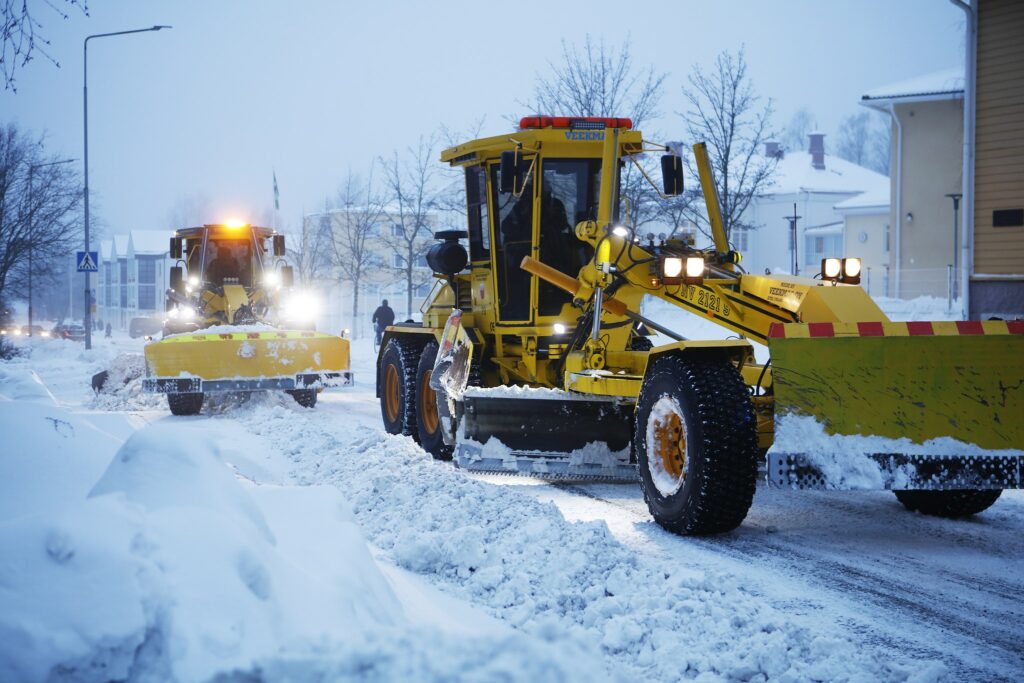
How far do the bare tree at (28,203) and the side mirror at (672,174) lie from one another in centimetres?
2578

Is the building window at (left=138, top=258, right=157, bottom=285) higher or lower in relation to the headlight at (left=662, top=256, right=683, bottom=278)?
higher

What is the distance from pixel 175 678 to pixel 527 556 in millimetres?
2855

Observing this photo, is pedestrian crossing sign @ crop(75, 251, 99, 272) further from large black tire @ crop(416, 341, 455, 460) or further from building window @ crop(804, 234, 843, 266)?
Answer: building window @ crop(804, 234, 843, 266)

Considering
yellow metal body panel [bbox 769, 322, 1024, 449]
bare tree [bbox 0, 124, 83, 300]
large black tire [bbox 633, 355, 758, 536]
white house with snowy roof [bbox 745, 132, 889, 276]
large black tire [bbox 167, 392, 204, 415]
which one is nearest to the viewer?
yellow metal body panel [bbox 769, 322, 1024, 449]

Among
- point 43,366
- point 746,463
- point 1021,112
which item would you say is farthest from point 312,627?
point 43,366

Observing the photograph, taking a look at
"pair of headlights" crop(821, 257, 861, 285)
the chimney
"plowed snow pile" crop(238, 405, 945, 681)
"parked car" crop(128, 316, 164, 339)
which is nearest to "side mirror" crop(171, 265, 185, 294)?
"plowed snow pile" crop(238, 405, 945, 681)

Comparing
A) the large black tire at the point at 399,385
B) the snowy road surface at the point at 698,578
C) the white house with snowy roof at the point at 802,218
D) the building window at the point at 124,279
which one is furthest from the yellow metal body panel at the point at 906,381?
the building window at the point at 124,279

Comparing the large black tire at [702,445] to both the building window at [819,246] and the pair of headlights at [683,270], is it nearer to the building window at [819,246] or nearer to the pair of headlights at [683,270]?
the pair of headlights at [683,270]

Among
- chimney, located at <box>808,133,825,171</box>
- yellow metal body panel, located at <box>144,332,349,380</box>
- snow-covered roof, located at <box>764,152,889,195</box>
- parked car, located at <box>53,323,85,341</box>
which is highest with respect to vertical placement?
chimney, located at <box>808,133,825,171</box>

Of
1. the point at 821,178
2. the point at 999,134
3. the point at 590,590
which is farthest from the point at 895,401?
the point at 821,178

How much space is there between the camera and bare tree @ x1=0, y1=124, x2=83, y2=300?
3070 cm

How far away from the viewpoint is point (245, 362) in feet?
46.5

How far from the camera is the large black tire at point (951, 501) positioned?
7180mm

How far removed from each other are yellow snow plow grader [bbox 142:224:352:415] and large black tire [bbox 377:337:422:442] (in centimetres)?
256
